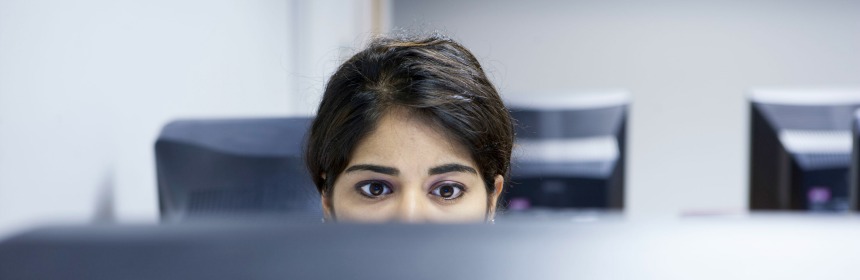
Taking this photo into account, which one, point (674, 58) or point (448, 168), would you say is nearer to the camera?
point (448, 168)

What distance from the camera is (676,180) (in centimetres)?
310

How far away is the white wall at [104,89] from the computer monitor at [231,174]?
0.08 m

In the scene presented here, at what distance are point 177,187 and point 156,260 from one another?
2.85 ft

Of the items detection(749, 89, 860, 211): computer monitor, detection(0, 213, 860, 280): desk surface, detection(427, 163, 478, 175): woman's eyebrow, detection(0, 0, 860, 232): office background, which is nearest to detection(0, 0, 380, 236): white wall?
detection(0, 0, 860, 232): office background

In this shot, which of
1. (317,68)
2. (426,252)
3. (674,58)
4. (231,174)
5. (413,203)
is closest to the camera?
(426,252)

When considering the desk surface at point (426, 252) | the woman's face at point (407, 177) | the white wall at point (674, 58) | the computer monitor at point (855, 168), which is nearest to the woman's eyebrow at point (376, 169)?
the woman's face at point (407, 177)

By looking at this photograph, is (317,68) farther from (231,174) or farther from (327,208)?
(327,208)

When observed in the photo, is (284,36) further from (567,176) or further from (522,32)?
(522,32)

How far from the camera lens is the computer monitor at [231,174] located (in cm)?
101

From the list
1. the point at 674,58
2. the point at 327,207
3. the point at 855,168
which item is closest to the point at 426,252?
the point at 327,207

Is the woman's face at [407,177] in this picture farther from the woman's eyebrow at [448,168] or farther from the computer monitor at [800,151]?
the computer monitor at [800,151]

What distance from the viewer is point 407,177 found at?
28.2 inches

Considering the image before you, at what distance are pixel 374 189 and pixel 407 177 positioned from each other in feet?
0.12

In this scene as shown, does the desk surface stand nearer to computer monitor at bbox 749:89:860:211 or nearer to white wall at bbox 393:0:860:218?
computer monitor at bbox 749:89:860:211
